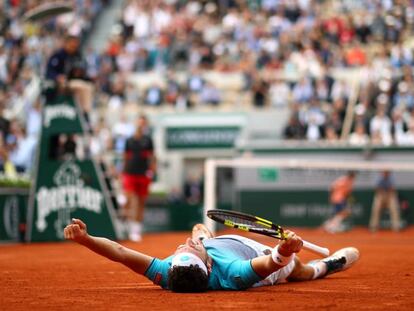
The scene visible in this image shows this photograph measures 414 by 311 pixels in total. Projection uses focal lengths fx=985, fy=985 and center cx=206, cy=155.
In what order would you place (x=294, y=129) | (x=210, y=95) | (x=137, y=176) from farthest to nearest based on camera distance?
(x=210, y=95) < (x=294, y=129) < (x=137, y=176)

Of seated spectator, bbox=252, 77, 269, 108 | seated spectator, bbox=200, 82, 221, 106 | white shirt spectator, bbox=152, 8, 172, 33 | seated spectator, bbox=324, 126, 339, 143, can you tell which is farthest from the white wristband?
white shirt spectator, bbox=152, 8, 172, 33

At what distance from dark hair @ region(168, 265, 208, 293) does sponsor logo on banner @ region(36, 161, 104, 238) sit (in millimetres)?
9765

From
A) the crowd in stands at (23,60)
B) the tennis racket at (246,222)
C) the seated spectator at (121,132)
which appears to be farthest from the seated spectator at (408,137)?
the tennis racket at (246,222)

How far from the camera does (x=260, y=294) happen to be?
809cm

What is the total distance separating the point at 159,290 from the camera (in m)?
8.47

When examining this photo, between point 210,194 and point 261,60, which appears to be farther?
point 261,60

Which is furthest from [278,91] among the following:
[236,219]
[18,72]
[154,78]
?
[236,219]

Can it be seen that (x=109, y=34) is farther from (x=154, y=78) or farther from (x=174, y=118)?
(x=174, y=118)

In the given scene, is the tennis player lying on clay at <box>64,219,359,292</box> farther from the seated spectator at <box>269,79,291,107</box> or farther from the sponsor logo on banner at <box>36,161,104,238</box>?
the seated spectator at <box>269,79,291,107</box>

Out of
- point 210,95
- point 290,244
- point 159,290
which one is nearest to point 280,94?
point 210,95

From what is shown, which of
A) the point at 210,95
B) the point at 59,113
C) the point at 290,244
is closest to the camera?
the point at 290,244

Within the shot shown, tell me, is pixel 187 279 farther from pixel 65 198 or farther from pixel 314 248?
pixel 65 198

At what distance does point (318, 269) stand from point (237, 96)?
18.8 metres

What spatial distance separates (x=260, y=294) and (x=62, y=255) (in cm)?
669
